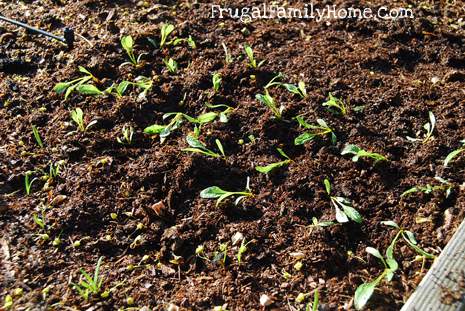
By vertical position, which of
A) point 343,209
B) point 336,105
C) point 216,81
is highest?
point 216,81

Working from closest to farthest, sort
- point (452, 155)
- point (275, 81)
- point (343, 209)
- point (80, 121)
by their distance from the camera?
1. point (343, 209)
2. point (452, 155)
3. point (80, 121)
4. point (275, 81)

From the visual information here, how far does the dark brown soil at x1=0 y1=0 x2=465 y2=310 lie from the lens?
7.27 ft

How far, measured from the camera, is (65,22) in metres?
3.61

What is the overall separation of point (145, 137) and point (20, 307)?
1.06m

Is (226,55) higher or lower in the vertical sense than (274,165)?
higher

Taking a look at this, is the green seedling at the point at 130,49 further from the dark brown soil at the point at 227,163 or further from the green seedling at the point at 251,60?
the green seedling at the point at 251,60

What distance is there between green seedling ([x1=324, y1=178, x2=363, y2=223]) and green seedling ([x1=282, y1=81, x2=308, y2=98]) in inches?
24.0

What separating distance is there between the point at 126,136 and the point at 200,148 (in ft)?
1.31

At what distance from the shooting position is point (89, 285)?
216 centimetres

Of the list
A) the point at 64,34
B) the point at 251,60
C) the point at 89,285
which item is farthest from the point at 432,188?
the point at 64,34

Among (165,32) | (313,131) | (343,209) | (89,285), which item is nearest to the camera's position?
(89,285)

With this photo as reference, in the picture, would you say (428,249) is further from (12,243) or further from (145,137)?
(12,243)

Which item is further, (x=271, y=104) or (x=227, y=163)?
(x=271, y=104)

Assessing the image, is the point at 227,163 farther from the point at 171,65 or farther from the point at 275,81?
the point at 171,65
